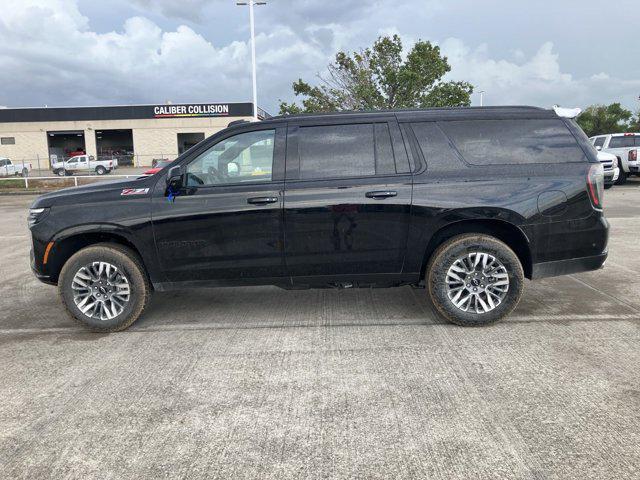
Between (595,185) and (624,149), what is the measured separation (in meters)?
17.2

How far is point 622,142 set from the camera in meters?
19.0

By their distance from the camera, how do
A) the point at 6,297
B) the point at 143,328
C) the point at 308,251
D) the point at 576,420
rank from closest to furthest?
the point at 576,420 → the point at 308,251 → the point at 143,328 → the point at 6,297

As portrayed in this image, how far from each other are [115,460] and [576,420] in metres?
2.66

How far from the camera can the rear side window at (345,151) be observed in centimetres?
454

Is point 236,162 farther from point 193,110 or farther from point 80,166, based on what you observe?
point 193,110

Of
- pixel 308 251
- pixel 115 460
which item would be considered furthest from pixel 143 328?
pixel 115 460

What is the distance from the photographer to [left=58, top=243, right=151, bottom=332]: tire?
460 centimetres

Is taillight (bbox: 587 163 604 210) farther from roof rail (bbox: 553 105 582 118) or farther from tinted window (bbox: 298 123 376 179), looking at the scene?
tinted window (bbox: 298 123 376 179)

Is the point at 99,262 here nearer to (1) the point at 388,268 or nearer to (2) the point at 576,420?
(1) the point at 388,268

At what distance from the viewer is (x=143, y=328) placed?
4867mm

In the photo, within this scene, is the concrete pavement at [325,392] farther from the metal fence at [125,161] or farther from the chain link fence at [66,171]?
the metal fence at [125,161]

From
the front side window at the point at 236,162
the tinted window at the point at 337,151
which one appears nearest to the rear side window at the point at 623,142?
the tinted window at the point at 337,151

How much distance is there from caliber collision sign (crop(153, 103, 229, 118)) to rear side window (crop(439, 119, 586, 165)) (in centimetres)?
4947

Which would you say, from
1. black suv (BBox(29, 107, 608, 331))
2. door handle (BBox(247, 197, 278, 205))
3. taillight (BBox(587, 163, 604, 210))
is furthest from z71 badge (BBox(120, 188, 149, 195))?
taillight (BBox(587, 163, 604, 210))
